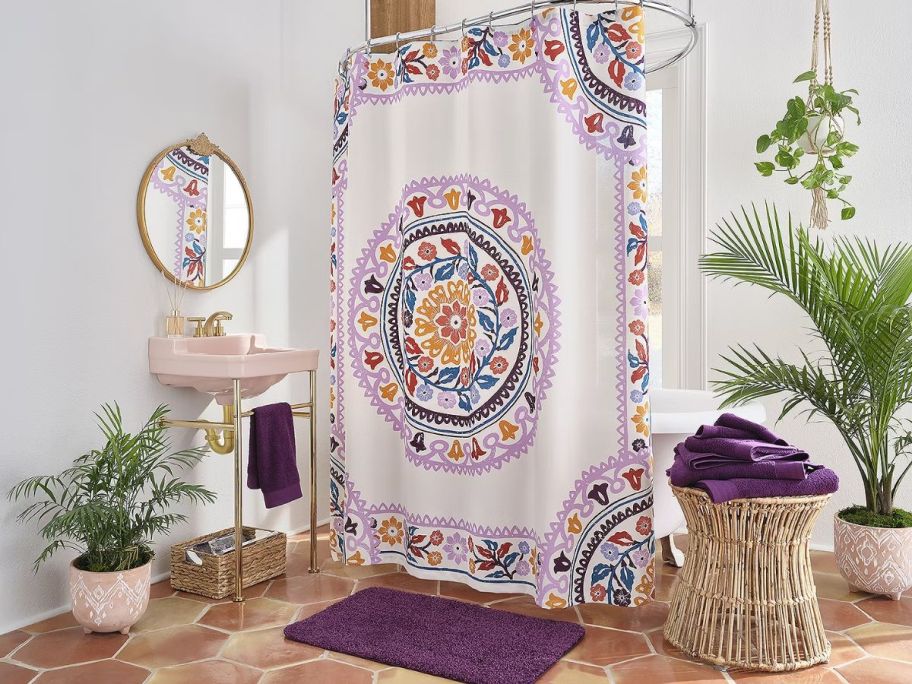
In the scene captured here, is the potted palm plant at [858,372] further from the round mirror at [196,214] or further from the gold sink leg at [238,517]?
the round mirror at [196,214]

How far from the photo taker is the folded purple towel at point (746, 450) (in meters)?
2.19

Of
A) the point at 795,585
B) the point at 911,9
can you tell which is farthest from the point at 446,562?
the point at 911,9

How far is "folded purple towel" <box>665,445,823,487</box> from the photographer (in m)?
2.17

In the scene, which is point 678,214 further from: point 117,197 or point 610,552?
point 117,197

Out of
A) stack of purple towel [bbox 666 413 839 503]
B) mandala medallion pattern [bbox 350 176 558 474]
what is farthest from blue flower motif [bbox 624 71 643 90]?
stack of purple towel [bbox 666 413 839 503]

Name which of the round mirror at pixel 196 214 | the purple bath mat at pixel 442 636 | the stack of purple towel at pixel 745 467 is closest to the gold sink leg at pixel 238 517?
the purple bath mat at pixel 442 636

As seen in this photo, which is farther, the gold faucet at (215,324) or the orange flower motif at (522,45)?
the gold faucet at (215,324)

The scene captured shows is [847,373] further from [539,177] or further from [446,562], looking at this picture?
[446,562]

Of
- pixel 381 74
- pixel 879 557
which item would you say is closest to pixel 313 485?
pixel 381 74

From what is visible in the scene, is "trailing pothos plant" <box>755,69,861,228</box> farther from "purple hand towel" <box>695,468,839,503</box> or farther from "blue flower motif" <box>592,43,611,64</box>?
"purple hand towel" <box>695,468,839,503</box>

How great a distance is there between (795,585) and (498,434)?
97 centimetres

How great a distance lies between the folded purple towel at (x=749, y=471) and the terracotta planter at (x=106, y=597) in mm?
1666

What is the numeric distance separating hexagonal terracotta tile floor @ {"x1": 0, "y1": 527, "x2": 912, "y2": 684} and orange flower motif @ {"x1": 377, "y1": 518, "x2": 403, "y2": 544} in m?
0.19

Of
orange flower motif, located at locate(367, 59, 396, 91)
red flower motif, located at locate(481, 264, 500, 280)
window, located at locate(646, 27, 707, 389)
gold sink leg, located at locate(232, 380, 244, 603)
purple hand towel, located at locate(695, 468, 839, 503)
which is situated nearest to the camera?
purple hand towel, located at locate(695, 468, 839, 503)
